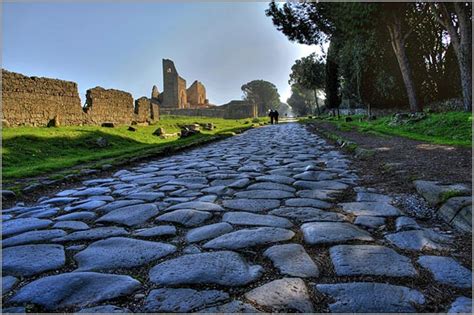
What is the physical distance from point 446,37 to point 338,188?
21315 mm

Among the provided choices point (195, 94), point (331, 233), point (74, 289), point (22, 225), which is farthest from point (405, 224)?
point (195, 94)

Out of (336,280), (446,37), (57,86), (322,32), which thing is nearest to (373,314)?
(336,280)

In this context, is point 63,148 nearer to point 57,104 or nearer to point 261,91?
point 57,104

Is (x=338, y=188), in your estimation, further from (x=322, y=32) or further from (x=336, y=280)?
(x=322, y=32)

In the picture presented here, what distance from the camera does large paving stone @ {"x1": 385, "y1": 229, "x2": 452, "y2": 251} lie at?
2.16 metres

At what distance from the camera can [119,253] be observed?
2.19 metres

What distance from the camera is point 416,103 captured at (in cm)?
1794

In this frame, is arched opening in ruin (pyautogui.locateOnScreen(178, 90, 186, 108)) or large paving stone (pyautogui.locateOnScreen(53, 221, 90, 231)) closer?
large paving stone (pyautogui.locateOnScreen(53, 221, 90, 231))

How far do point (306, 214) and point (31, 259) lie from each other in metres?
2.03

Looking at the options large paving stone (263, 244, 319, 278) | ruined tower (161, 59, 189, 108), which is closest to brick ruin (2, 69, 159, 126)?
large paving stone (263, 244, 319, 278)

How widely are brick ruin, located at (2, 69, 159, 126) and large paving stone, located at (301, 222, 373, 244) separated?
1265cm

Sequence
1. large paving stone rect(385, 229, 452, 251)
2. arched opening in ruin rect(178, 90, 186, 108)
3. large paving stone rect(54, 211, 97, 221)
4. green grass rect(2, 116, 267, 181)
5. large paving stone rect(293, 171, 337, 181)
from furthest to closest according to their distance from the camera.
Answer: arched opening in ruin rect(178, 90, 186, 108)
green grass rect(2, 116, 267, 181)
large paving stone rect(293, 171, 337, 181)
large paving stone rect(54, 211, 97, 221)
large paving stone rect(385, 229, 452, 251)

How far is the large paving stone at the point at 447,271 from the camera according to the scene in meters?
1.69

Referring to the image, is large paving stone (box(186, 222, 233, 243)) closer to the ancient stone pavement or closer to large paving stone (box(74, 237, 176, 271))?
the ancient stone pavement
